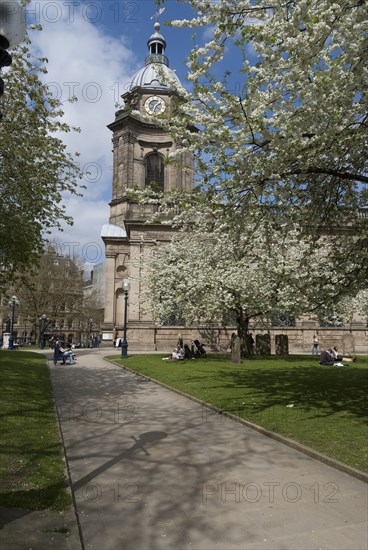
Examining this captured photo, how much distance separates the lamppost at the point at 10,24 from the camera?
3.89m

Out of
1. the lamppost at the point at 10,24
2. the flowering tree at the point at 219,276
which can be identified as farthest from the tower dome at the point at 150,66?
the lamppost at the point at 10,24

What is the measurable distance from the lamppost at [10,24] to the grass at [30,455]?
13.7ft

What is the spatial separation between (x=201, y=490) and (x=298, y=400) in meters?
6.46

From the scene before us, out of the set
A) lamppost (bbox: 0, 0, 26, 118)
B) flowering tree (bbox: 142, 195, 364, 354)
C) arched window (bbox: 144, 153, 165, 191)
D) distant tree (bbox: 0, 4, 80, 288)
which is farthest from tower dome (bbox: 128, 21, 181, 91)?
lamppost (bbox: 0, 0, 26, 118)

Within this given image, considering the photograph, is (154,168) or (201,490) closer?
(201,490)

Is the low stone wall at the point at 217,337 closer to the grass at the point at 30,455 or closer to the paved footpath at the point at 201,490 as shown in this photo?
the grass at the point at 30,455

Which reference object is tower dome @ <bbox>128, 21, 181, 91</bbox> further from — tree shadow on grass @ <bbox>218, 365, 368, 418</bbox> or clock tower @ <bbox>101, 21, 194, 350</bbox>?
tree shadow on grass @ <bbox>218, 365, 368, 418</bbox>

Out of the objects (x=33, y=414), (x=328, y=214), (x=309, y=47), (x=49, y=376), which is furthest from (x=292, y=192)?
(x=49, y=376)

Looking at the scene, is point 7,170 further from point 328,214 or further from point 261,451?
point 261,451

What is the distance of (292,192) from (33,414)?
24.8ft

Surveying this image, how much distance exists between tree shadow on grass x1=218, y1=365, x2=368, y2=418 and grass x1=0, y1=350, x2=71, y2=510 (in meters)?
4.68

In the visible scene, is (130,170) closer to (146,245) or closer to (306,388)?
(146,245)

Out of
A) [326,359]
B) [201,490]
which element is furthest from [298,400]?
[326,359]

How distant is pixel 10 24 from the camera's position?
3.92 meters
